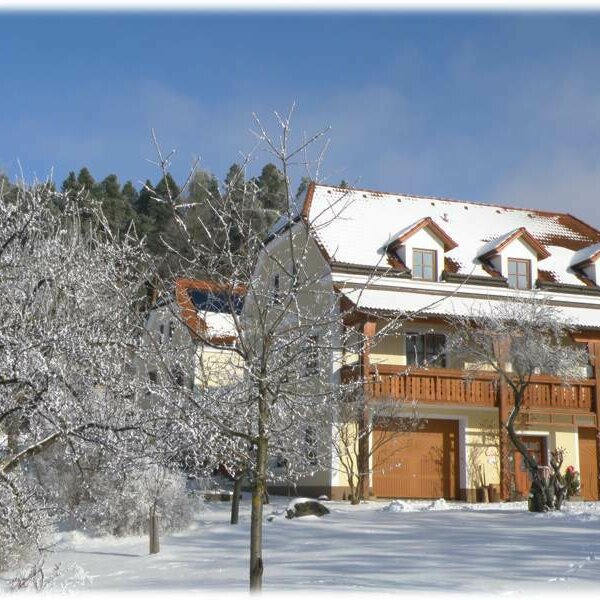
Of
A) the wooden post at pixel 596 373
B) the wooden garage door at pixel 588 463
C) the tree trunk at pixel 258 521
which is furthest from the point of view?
the wooden garage door at pixel 588 463

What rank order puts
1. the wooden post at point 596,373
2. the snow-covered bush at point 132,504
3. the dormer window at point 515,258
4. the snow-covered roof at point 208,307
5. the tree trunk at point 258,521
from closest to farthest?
the tree trunk at point 258,521
the snow-covered roof at point 208,307
the snow-covered bush at point 132,504
the wooden post at point 596,373
the dormer window at point 515,258

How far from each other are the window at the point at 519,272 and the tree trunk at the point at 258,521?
23.5 m

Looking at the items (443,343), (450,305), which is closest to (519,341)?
(450,305)

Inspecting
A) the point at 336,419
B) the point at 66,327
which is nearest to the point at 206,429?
the point at 66,327

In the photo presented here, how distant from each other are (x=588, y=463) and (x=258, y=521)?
24564 mm

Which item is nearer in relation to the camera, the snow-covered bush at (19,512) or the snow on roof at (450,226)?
the snow-covered bush at (19,512)

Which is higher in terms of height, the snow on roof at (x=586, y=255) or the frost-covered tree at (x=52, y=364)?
the snow on roof at (x=586, y=255)

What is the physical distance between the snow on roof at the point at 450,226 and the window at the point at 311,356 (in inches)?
750

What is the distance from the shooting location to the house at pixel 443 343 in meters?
27.1

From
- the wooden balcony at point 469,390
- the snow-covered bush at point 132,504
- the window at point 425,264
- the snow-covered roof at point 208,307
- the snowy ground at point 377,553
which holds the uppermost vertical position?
the window at point 425,264

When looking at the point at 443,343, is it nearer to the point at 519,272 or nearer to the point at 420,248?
the point at 420,248

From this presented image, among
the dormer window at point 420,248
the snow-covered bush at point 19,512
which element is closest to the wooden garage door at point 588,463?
the dormer window at point 420,248

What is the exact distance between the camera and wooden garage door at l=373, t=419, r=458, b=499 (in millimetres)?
27062

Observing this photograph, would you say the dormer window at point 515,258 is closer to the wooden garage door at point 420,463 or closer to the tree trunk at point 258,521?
the wooden garage door at point 420,463
